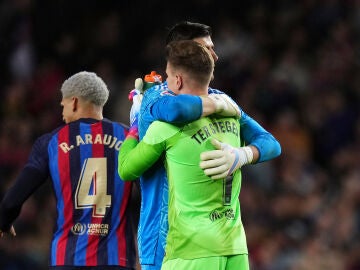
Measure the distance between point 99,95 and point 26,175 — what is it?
642mm

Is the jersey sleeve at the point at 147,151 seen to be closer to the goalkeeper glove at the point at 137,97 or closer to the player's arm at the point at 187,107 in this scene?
the player's arm at the point at 187,107

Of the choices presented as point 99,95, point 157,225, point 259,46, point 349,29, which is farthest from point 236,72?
point 157,225

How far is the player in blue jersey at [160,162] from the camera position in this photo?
466cm

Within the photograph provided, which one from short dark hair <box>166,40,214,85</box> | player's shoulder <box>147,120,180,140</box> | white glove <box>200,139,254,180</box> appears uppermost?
short dark hair <box>166,40,214,85</box>

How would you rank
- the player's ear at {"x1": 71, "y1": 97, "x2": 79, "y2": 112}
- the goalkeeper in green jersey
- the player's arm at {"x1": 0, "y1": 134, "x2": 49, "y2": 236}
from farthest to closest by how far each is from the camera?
the player's ear at {"x1": 71, "y1": 97, "x2": 79, "y2": 112}
the player's arm at {"x1": 0, "y1": 134, "x2": 49, "y2": 236}
the goalkeeper in green jersey

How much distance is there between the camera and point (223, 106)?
479cm

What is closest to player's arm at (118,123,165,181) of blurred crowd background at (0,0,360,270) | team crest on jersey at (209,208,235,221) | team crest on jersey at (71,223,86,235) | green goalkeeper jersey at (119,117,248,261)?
green goalkeeper jersey at (119,117,248,261)

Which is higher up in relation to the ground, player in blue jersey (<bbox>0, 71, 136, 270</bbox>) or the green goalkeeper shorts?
player in blue jersey (<bbox>0, 71, 136, 270</bbox>)

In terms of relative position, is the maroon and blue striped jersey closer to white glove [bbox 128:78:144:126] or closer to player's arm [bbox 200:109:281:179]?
white glove [bbox 128:78:144:126]

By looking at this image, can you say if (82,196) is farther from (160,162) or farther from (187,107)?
(187,107)

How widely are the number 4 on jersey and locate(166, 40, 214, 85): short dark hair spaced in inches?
46.2

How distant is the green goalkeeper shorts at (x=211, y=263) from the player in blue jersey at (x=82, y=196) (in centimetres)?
95

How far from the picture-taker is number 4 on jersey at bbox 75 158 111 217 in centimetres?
568

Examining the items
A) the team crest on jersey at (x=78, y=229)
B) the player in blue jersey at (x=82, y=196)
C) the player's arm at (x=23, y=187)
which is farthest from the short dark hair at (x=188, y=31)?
the team crest on jersey at (x=78, y=229)
